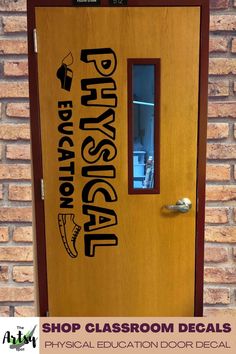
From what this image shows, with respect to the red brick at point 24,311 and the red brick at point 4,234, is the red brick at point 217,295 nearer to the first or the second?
the red brick at point 24,311

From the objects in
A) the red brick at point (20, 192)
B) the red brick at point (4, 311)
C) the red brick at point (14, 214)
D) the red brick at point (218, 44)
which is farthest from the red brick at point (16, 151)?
the red brick at point (218, 44)

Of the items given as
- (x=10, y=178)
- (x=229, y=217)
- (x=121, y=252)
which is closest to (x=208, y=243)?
(x=229, y=217)

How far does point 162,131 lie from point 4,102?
776 millimetres

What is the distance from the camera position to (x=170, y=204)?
1764 millimetres

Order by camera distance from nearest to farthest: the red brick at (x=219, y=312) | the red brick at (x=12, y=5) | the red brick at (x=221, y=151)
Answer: the red brick at (x=12, y=5) < the red brick at (x=221, y=151) < the red brick at (x=219, y=312)

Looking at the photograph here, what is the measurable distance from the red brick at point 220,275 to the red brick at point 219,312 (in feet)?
0.48

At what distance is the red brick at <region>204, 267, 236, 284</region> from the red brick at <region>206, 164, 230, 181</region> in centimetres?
46

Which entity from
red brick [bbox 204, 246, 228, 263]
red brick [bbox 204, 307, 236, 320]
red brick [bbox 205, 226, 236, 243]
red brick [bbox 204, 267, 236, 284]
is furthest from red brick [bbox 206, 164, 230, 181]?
red brick [bbox 204, 307, 236, 320]

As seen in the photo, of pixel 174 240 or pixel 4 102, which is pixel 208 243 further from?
pixel 4 102

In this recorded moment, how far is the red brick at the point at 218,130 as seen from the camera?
1.65 metres

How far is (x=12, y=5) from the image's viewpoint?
1.56m

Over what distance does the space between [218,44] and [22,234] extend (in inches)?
51.5

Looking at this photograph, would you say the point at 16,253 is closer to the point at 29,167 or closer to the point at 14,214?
the point at 14,214

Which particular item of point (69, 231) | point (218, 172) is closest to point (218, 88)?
point (218, 172)
